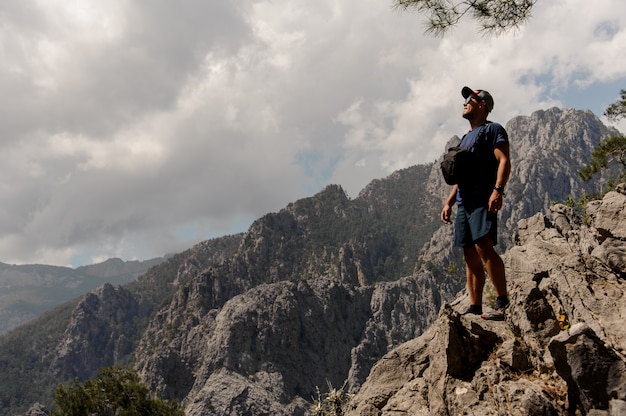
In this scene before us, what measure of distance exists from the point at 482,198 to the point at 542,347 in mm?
2401

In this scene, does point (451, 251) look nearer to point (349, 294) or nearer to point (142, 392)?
point (349, 294)

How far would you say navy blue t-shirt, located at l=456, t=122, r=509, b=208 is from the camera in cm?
686

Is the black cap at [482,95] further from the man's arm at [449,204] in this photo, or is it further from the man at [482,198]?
the man's arm at [449,204]

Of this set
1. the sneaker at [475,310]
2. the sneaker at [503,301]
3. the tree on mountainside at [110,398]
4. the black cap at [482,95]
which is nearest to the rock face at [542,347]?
the sneaker at [475,310]

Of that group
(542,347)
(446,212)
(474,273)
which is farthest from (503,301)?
(446,212)

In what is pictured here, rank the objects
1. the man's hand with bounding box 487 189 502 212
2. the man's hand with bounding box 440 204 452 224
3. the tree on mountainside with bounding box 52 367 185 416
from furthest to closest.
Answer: the tree on mountainside with bounding box 52 367 185 416
the man's hand with bounding box 440 204 452 224
the man's hand with bounding box 487 189 502 212

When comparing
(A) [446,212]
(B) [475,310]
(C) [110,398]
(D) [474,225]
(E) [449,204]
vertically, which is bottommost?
(C) [110,398]

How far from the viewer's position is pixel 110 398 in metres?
28.4

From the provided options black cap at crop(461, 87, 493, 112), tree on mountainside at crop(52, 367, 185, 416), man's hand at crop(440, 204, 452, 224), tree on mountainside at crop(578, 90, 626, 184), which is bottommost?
tree on mountainside at crop(52, 367, 185, 416)

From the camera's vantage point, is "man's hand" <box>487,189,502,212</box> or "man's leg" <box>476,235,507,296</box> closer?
"man's hand" <box>487,189,502,212</box>

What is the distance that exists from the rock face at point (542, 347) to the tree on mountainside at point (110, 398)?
1037 inches

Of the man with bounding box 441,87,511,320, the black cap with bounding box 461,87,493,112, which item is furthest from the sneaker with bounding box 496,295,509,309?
the black cap with bounding box 461,87,493,112

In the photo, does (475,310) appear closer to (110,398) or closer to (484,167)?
(484,167)

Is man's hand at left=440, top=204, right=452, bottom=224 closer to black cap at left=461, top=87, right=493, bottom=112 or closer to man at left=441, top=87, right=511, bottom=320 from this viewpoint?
man at left=441, top=87, right=511, bottom=320
